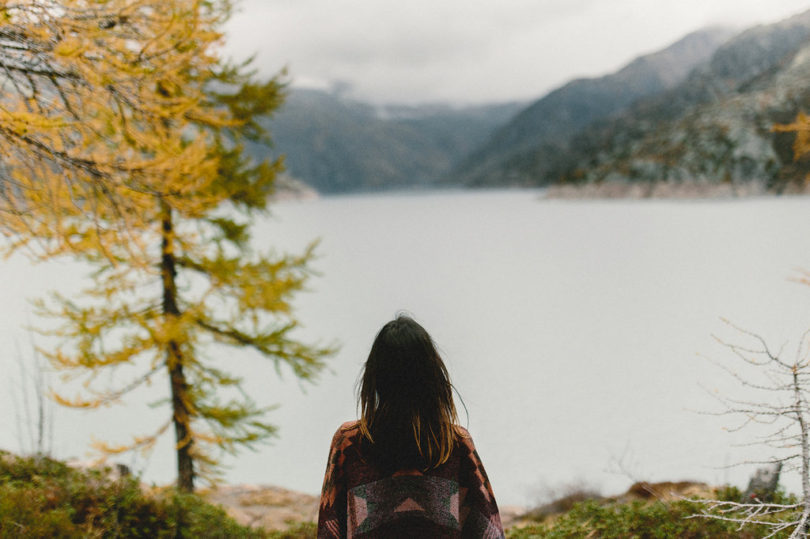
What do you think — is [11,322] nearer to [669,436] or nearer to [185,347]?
[185,347]

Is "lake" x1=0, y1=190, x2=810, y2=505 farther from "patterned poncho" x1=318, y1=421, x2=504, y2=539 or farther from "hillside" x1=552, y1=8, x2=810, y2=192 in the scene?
"hillside" x1=552, y1=8, x2=810, y2=192

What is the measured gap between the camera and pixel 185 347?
28.1 feet

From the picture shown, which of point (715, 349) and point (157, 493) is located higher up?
point (157, 493)

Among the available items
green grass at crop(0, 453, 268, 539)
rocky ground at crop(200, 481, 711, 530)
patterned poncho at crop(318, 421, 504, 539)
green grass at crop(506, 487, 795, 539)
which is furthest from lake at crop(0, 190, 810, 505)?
rocky ground at crop(200, 481, 711, 530)

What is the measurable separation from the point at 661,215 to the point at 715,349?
6432 cm

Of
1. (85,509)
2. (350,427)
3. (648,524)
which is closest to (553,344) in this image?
(648,524)

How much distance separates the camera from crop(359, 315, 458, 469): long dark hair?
1.71 m

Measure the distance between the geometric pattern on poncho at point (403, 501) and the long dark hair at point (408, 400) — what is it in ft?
0.20

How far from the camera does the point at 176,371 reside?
8.59 m

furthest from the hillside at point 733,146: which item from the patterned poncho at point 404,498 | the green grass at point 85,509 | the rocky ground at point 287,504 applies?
the patterned poncho at point 404,498

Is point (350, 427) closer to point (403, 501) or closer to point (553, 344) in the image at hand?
point (403, 501)

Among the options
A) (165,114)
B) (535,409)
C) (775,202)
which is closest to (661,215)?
(775,202)

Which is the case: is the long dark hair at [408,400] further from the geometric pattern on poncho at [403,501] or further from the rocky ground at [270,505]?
the rocky ground at [270,505]

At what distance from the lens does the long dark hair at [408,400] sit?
67.5 inches
